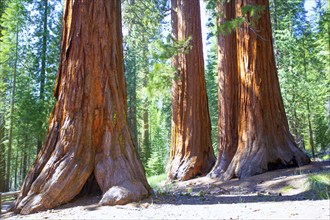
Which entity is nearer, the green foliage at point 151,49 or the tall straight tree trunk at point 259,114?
the tall straight tree trunk at point 259,114

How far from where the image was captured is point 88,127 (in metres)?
5.04

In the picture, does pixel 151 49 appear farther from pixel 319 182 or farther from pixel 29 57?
pixel 29 57

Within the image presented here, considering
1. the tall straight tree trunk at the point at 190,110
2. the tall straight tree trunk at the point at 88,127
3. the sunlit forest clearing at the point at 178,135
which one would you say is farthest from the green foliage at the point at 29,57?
the tall straight tree trunk at the point at 88,127

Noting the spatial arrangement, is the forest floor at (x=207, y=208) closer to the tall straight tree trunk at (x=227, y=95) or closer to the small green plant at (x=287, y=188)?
the small green plant at (x=287, y=188)

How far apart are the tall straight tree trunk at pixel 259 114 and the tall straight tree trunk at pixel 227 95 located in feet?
3.86

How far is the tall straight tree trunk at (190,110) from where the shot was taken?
1041 centimetres

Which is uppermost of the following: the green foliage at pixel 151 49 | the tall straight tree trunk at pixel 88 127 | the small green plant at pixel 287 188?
the green foliage at pixel 151 49

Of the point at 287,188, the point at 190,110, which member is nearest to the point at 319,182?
the point at 287,188

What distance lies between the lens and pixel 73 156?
16.0ft

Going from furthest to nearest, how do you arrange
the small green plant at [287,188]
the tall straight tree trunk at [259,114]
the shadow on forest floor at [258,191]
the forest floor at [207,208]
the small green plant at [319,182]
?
1. the tall straight tree trunk at [259,114]
2. the small green plant at [287,188]
3. the small green plant at [319,182]
4. the shadow on forest floor at [258,191]
5. the forest floor at [207,208]

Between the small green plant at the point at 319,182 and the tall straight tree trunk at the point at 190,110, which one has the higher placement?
the tall straight tree trunk at the point at 190,110

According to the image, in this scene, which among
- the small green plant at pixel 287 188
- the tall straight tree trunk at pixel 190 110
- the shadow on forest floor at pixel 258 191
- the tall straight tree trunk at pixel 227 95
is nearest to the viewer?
the shadow on forest floor at pixel 258 191

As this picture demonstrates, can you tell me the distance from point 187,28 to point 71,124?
7137 millimetres

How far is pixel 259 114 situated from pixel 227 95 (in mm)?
2133
